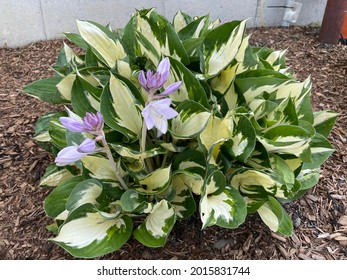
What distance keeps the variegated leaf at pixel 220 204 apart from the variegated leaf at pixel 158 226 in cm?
12

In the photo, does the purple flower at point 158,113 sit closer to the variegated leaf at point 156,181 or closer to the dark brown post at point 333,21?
the variegated leaf at point 156,181

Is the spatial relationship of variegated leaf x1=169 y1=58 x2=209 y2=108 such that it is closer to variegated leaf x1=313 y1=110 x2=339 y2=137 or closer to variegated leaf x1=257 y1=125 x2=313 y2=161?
variegated leaf x1=257 y1=125 x2=313 y2=161

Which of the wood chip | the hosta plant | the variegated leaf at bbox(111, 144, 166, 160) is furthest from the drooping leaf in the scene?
the wood chip

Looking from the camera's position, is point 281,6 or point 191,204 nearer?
point 191,204

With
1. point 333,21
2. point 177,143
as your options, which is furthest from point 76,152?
point 333,21

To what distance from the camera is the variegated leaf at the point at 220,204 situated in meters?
1.15

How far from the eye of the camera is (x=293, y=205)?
159 cm

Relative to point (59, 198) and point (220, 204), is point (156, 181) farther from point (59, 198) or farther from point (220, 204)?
point (59, 198)

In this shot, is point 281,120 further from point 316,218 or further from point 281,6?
point 281,6

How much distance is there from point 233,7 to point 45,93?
190 centimetres

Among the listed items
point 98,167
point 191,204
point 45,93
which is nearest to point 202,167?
point 191,204

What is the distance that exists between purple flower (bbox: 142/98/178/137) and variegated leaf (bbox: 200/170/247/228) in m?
0.30

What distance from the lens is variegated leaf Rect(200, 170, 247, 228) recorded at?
115 cm

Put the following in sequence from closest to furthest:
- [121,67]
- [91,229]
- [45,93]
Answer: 1. [91,229]
2. [121,67]
3. [45,93]
